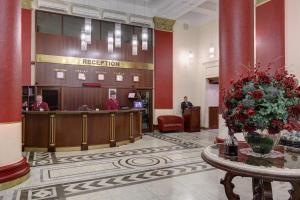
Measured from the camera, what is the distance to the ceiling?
9.19 m

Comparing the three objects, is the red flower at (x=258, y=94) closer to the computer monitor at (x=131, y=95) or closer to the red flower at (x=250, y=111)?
the red flower at (x=250, y=111)

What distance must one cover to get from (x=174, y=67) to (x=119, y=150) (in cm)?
563

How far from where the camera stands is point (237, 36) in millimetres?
4680

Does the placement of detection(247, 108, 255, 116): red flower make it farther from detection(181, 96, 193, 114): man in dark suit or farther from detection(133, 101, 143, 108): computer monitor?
detection(181, 96, 193, 114): man in dark suit

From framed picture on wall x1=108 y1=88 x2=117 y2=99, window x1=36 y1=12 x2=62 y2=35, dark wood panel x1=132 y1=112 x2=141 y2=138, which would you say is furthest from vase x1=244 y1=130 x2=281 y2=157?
window x1=36 y1=12 x2=62 y2=35

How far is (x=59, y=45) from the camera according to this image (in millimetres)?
8656

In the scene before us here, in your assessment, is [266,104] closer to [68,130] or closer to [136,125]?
[68,130]

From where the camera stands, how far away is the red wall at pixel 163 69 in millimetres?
10469

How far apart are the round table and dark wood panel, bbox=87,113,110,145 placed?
4.69m

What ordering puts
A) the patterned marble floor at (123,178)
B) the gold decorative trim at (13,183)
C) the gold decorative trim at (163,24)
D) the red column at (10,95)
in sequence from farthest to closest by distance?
the gold decorative trim at (163,24)
the red column at (10,95)
the gold decorative trim at (13,183)
the patterned marble floor at (123,178)

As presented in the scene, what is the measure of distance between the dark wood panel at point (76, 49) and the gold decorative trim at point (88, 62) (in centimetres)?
13

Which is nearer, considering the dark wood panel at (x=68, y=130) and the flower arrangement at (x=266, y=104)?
the flower arrangement at (x=266, y=104)

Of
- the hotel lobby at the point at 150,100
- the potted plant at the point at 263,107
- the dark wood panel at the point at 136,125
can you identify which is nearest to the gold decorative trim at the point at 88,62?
the hotel lobby at the point at 150,100

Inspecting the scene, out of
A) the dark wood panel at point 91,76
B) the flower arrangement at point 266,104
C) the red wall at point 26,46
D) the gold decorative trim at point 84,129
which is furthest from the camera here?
the dark wood panel at point 91,76
